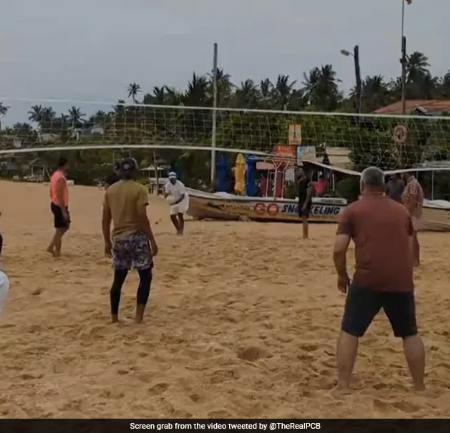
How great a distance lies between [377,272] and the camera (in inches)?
155

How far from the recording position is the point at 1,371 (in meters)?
4.35

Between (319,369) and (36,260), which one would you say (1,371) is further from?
(36,260)

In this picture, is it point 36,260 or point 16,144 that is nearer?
point 36,260

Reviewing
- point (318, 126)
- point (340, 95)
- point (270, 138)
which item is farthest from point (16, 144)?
point (340, 95)

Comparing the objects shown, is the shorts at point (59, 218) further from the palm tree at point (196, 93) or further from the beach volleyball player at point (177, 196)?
the palm tree at point (196, 93)

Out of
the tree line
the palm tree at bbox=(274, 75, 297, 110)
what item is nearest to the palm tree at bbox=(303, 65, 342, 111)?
the palm tree at bbox=(274, 75, 297, 110)

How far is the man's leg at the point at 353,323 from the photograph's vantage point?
3977mm

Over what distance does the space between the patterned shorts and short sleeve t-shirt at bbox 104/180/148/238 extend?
0.16ft

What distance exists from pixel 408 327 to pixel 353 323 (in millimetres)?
298

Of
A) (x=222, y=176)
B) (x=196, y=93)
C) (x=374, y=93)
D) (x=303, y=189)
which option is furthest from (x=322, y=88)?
(x=303, y=189)

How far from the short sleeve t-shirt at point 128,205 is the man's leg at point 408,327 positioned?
2230 mm

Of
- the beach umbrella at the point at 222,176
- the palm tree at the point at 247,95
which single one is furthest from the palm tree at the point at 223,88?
the beach umbrella at the point at 222,176

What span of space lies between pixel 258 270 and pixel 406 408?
4814mm

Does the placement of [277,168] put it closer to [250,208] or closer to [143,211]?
[250,208]
